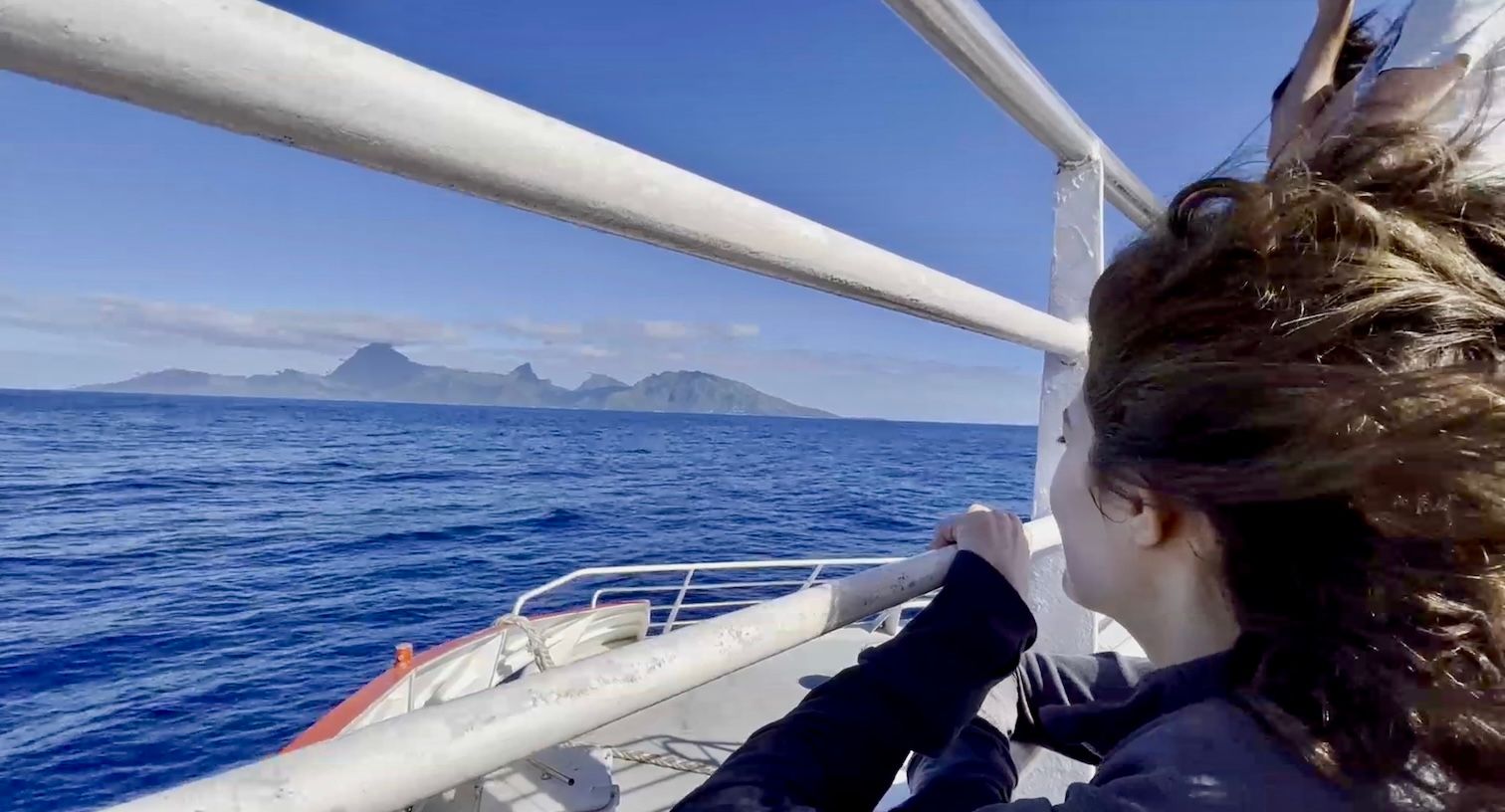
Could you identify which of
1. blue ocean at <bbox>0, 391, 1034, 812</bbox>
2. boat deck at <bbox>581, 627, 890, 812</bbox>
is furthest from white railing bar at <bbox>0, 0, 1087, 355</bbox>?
blue ocean at <bbox>0, 391, 1034, 812</bbox>

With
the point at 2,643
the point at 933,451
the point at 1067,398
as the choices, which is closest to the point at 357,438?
the point at 933,451

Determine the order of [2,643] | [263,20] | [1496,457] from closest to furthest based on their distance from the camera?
[263,20], [1496,457], [2,643]

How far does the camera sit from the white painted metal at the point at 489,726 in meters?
0.32

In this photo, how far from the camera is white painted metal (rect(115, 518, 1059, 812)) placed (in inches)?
12.8

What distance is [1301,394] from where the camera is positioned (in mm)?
454

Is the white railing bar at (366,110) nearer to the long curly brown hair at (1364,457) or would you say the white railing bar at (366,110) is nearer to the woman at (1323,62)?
the long curly brown hair at (1364,457)

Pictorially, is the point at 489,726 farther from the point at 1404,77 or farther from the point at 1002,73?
the point at 1404,77

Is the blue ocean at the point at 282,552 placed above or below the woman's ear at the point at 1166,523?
below

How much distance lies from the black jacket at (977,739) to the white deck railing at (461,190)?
Result: 55mm

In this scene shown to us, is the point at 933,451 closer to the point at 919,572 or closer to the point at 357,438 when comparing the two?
the point at 357,438

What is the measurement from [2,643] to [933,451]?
44499mm

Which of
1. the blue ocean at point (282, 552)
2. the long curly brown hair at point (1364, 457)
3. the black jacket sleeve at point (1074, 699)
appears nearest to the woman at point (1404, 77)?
the long curly brown hair at point (1364, 457)

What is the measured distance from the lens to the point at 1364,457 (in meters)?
0.44

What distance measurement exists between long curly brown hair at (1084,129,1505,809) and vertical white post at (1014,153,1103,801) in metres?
0.80
